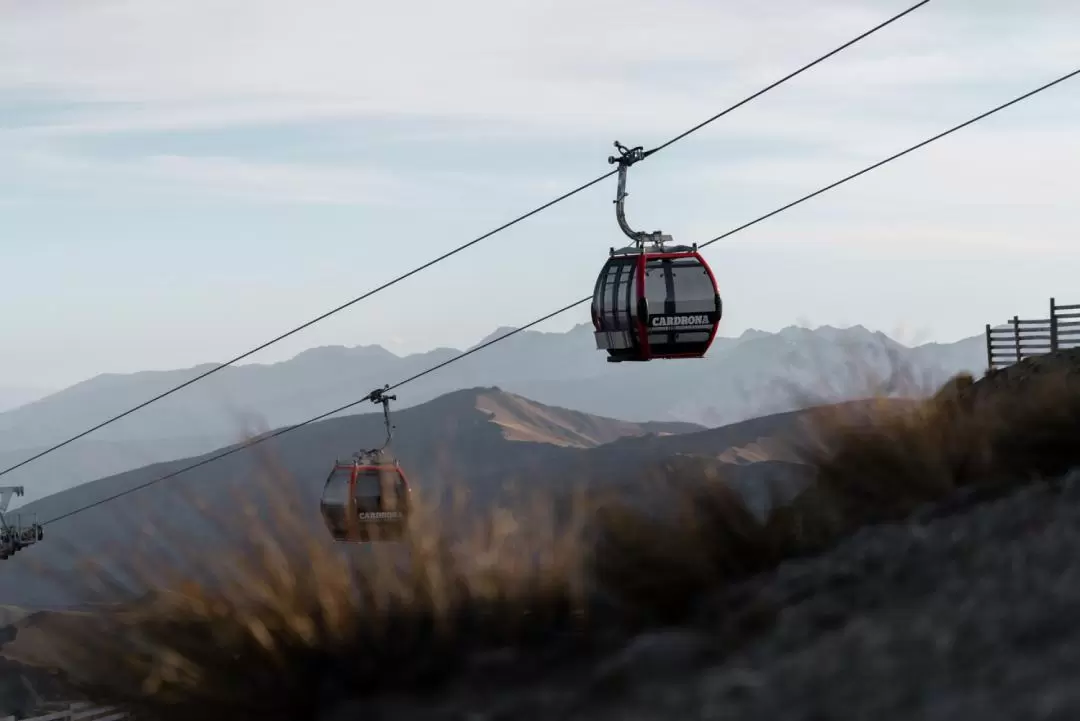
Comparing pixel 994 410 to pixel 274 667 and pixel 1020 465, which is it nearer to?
pixel 1020 465

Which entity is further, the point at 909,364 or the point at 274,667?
the point at 909,364

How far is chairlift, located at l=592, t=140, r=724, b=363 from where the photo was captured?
17547mm

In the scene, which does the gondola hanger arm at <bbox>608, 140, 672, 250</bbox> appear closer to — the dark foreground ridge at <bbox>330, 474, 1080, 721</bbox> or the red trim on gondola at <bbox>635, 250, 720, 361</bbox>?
the red trim on gondola at <bbox>635, 250, 720, 361</bbox>

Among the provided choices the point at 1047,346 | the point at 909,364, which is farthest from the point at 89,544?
the point at 909,364

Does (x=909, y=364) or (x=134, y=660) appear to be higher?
(x=909, y=364)

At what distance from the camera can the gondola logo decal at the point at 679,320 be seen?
17.7 m

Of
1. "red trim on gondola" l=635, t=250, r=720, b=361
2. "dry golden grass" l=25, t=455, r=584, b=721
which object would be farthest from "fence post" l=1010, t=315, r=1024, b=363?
"dry golden grass" l=25, t=455, r=584, b=721

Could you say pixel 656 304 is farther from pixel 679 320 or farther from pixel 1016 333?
pixel 1016 333

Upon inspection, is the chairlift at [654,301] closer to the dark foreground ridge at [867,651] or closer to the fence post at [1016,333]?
the dark foreground ridge at [867,651]

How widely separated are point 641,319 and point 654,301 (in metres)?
0.30

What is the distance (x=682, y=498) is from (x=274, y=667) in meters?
2.47

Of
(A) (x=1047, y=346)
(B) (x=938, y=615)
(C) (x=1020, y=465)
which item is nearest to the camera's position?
(B) (x=938, y=615)

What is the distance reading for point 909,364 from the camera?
10281mm

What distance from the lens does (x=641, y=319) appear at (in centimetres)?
1747
